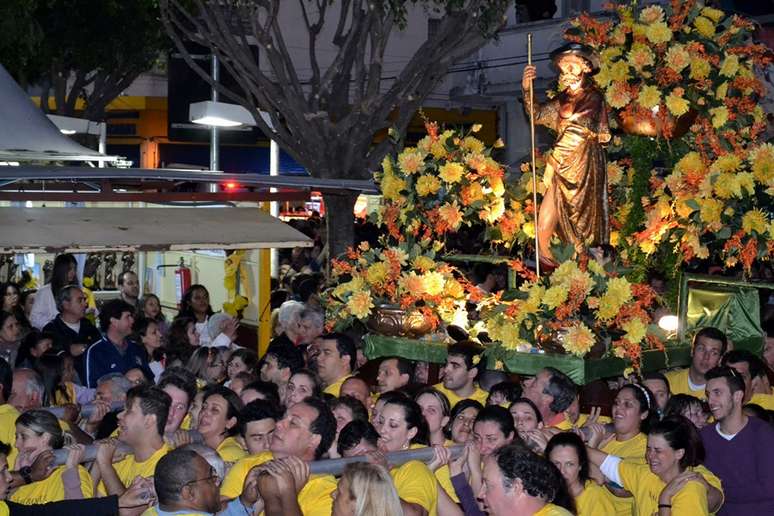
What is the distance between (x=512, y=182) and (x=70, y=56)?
13.7 meters

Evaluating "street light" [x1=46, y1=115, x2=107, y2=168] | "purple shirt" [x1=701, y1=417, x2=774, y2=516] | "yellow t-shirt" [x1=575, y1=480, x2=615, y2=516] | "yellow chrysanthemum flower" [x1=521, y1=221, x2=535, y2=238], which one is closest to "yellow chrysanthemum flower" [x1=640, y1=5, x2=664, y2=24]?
"yellow chrysanthemum flower" [x1=521, y1=221, x2=535, y2=238]

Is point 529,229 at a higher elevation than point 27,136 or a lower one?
lower

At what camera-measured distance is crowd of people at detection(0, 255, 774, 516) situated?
236 inches

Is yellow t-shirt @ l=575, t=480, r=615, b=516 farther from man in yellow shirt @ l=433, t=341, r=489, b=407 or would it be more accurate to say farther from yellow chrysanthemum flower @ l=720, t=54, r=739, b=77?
yellow chrysanthemum flower @ l=720, t=54, r=739, b=77

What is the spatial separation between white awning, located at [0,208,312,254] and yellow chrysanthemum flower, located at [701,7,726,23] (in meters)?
3.72

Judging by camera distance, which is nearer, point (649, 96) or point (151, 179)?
point (151, 179)

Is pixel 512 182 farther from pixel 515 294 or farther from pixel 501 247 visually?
pixel 515 294

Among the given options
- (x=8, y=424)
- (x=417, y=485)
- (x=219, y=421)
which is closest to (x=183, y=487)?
(x=417, y=485)

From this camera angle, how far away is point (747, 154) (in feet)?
34.9

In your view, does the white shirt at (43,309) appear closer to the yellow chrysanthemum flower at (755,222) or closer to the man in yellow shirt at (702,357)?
the man in yellow shirt at (702,357)

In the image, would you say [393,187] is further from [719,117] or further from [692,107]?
[719,117]

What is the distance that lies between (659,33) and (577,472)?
512cm

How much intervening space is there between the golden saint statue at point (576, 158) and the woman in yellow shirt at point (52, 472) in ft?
15.7

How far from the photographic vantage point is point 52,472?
22.7 ft
